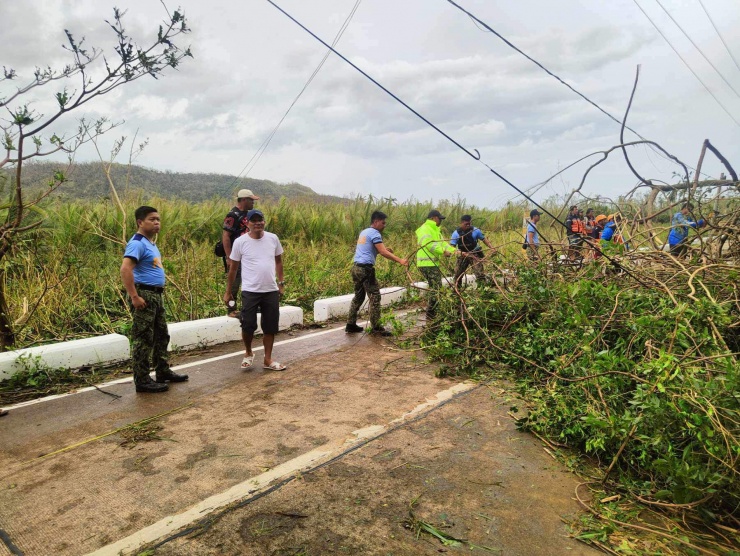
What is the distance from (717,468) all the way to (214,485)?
120 inches

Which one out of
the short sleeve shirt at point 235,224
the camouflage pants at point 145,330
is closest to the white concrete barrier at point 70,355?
the camouflage pants at point 145,330

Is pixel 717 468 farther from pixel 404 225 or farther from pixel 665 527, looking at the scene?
pixel 404 225

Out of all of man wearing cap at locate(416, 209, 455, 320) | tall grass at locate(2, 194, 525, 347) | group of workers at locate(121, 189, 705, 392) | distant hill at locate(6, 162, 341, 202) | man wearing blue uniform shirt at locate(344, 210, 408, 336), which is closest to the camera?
group of workers at locate(121, 189, 705, 392)

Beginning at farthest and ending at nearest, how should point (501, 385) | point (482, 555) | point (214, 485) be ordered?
→ point (501, 385) < point (214, 485) < point (482, 555)

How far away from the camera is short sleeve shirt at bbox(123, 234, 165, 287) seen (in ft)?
16.1

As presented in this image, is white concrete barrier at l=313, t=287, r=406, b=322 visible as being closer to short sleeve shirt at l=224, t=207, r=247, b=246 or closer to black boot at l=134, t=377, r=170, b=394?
short sleeve shirt at l=224, t=207, r=247, b=246


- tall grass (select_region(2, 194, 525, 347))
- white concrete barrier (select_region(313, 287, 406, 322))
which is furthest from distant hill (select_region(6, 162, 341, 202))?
white concrete barrier (select_region(313, 287, 406, 322))

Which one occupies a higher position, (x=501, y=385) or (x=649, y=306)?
(x=649, y=306)

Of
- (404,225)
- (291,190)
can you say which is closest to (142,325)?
(404,225)

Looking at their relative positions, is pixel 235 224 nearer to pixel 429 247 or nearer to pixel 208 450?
pixel 429 247

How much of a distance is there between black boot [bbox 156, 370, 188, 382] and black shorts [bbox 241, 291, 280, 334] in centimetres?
85

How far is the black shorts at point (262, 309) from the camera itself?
19.0 ft

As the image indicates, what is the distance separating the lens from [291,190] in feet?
212

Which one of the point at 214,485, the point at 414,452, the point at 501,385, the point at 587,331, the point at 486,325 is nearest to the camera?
the point at 214,485
